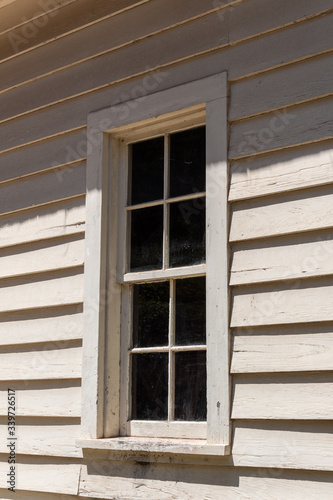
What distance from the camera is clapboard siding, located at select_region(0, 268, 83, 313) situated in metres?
3.90

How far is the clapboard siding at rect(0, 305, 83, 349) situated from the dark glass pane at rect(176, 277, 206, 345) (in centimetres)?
62

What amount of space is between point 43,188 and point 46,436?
56.4 inches

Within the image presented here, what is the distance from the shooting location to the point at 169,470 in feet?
10.6

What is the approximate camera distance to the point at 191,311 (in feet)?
11.3

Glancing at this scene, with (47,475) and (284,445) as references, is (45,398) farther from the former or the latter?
(284,445)

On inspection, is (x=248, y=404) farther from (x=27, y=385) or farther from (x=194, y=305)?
(x=27, y=385)

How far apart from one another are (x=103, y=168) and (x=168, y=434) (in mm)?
1452

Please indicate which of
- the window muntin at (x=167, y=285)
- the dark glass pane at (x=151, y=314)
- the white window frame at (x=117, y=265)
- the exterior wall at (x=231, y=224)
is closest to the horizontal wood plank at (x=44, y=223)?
the exterior wall at (x=231, y=224)

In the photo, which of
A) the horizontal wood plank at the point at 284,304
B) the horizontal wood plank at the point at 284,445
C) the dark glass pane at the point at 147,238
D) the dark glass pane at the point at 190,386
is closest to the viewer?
the horizontal wood plank at the point at 284,445

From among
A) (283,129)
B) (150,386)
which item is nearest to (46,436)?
(150,386)

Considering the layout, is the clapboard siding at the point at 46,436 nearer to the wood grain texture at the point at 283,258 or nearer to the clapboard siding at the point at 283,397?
the clapboard siding at the point at 283,397

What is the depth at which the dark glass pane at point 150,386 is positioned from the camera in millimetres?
3475

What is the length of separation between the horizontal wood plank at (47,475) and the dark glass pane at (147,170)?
1.45 metres

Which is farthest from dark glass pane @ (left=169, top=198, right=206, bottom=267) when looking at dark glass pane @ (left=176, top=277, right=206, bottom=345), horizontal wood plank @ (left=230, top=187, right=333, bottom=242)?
horizontal wood plank @ (left=230, top=187, right=333, bottom=242)
